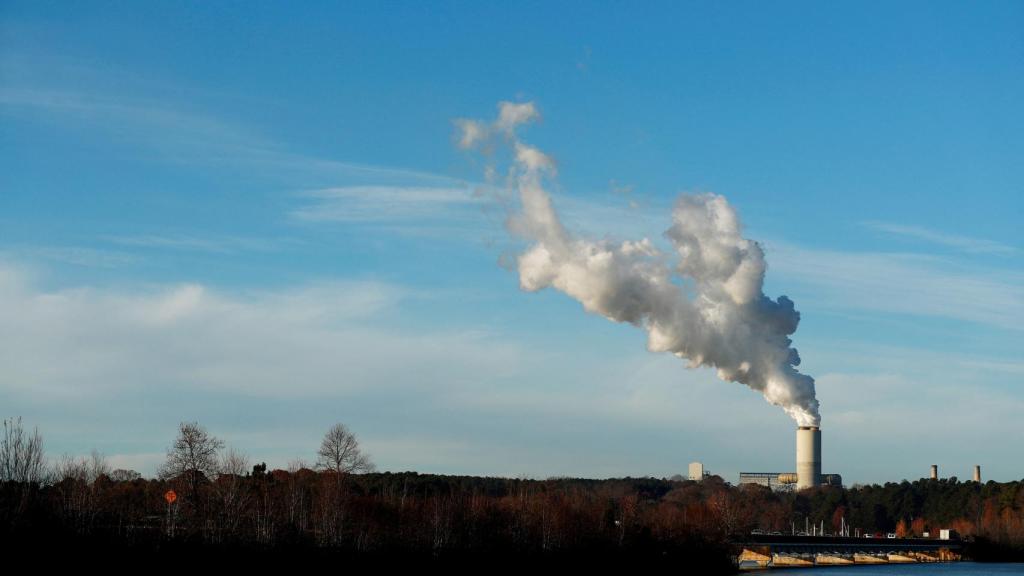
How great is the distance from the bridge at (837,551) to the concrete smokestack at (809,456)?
8580 mm

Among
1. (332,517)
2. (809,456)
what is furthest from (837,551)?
(332,517)

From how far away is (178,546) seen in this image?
57.2 meters

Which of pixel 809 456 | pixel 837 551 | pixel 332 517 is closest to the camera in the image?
pixel 332 517

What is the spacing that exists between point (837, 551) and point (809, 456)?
11.2 metres

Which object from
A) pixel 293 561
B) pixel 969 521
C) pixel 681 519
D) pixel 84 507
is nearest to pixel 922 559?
pixel 969 521

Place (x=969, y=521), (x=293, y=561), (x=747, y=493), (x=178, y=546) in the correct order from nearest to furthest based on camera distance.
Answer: (x=178, y=546), (x=293, y=561), (x=969, y=521), (x=747, y=493)

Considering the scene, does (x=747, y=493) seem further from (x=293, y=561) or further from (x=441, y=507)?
(x=293, y=561)

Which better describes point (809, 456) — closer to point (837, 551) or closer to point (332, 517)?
point (837, 551)

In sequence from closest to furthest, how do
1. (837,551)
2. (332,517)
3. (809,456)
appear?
1. (332,517)
2. (809,456)
3. (837,551)

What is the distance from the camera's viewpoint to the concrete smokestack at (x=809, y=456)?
13375cm

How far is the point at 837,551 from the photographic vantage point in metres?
140

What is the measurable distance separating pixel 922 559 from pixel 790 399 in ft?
142

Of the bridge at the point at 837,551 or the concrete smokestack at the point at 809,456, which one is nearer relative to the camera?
the bridge at the point at 837,551

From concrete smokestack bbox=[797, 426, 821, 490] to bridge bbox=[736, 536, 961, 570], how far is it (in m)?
8.58
